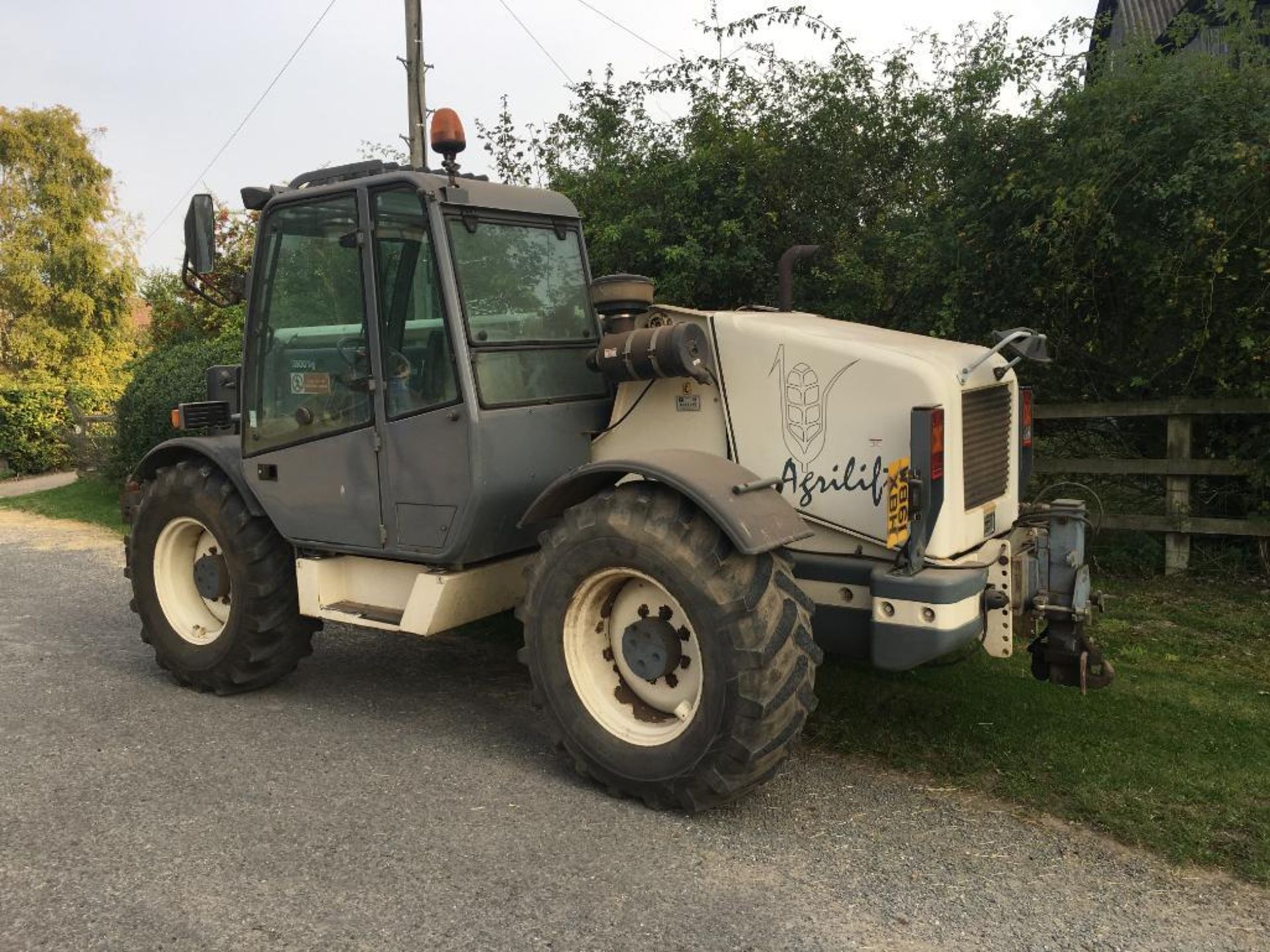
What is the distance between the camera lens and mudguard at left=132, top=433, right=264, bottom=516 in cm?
487

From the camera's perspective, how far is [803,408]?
3.87 metres

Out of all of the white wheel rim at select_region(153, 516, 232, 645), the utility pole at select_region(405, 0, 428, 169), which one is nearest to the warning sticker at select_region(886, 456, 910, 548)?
the white wheel rim at select_region(153, 516, 232, 645)

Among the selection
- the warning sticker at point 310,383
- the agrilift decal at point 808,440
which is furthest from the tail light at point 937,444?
the warning sticker at point 310,383

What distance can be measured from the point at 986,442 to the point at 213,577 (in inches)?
144

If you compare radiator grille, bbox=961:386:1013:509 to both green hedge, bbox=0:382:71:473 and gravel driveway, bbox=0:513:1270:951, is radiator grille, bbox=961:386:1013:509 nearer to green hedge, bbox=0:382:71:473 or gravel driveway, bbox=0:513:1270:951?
gravel driveway, bbox=0:513:1270:951

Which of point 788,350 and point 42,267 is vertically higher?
point 42,267

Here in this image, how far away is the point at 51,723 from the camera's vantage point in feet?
15.3

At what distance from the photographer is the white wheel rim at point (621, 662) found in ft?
12.3

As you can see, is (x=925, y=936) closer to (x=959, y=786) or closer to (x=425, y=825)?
(x=959, y=786)

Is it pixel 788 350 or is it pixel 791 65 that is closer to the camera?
pixel 788 350

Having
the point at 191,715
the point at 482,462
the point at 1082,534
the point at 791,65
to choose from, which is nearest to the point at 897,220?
the point at 791,65

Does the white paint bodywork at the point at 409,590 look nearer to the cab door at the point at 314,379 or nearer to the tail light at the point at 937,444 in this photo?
the cab door at the point at 314,379

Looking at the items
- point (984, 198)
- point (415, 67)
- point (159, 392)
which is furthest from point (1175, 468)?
point (159, 392)

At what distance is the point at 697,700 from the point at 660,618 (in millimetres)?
370
